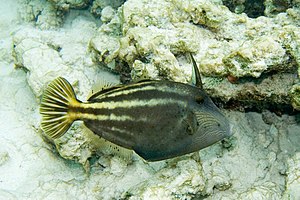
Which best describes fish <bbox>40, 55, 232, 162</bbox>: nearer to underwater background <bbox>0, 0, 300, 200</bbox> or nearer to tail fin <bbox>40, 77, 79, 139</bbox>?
tail fin <bbox>40, 77, 79, 139</bbox>

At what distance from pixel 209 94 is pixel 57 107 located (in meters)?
1.43

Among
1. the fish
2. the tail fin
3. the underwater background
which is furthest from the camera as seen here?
the underwater background

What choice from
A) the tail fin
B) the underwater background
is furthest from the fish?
the underwater background

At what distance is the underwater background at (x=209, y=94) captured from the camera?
3.15 m

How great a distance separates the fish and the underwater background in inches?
11.3

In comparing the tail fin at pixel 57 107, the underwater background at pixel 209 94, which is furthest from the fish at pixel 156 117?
the underwater background at pixel 209 94

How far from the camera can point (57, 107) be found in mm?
2705

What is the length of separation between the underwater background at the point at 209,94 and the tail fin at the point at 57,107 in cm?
20

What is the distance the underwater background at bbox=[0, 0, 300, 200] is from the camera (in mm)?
3152

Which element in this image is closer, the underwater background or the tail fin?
the tail fin

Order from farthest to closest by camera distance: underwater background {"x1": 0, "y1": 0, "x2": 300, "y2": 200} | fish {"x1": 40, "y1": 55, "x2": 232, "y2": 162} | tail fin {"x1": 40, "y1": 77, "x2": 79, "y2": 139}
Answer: underwater background {"x1": 0, "y1": 0, "x2": 300, "y2": 200}, tail fin {"x1": 40, "y1": 77, "x2": 79, "y2": 139}, fish {"x1": 40, "y1": 55, "x2": 232, "y2": 162}

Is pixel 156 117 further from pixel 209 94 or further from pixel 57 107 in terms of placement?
pixel 209 94

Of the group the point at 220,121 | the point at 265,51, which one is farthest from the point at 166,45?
the point at 220,121

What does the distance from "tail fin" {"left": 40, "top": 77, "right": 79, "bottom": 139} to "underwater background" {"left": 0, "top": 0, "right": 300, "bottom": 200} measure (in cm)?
20
